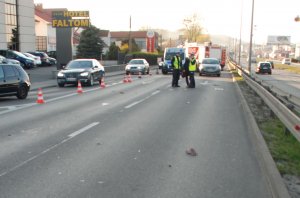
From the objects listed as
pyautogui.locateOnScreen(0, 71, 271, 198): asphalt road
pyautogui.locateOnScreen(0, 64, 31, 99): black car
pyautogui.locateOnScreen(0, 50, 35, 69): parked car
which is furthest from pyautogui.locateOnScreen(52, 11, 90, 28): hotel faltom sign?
pyautogui.locateOnScreen(0, 71, 271, 198): asphalt road

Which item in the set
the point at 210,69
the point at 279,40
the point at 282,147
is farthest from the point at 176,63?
the point at 279,40

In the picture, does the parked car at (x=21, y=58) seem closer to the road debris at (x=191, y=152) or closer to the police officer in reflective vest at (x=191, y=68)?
the police officer in reflective vest at (x=191, y=68)

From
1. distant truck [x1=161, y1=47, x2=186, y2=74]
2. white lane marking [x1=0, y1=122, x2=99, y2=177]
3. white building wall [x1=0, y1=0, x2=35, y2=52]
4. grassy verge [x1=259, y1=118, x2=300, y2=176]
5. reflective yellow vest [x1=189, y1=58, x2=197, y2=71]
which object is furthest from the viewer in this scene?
white building wall [x1=0, y1=0, x2=35, y2=52]

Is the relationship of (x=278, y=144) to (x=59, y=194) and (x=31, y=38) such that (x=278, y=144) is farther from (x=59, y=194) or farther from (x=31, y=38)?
(x=31, y=38)

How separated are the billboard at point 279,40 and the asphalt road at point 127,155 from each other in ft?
597

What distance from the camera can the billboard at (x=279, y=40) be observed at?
184825mm

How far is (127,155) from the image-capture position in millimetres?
6902

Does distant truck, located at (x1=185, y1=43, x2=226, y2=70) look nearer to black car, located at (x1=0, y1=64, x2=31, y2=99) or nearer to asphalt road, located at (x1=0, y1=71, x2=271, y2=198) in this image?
black car, located at (x1=0, y1=64, x2=31, y2=99)

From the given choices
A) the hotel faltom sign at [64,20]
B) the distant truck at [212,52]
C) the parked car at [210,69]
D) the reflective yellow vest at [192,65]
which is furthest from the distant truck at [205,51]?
the reflective yellow vest at [192,65]

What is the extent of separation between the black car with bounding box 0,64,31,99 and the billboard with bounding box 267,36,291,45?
583ft

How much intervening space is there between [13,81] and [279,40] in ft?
610

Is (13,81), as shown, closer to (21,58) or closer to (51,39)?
(21,58)

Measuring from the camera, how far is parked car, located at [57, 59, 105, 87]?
903 inches

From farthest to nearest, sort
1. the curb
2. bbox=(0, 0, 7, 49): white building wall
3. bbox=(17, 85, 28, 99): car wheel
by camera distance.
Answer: bbox=(0, 0, 7, 49): white building wall
bbox=(17, 85, 28, 99): car wheel
the curb
